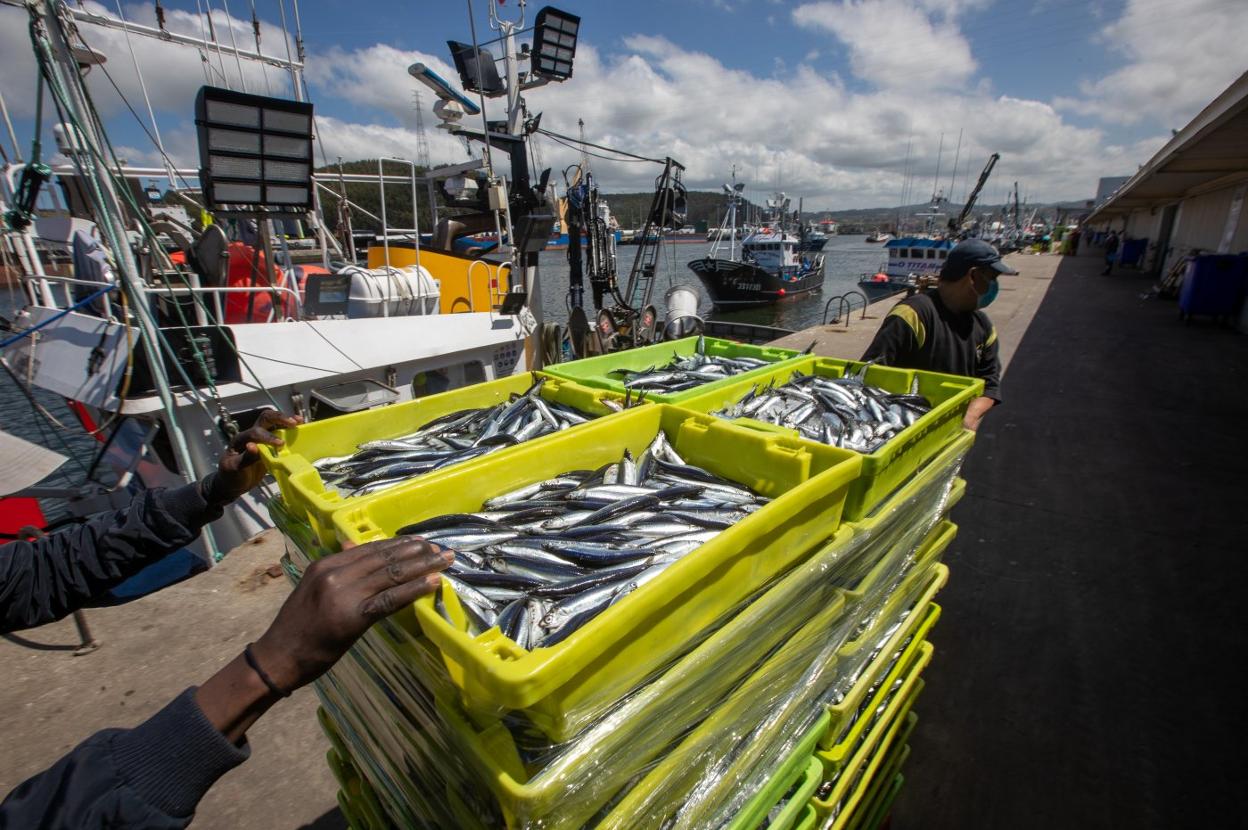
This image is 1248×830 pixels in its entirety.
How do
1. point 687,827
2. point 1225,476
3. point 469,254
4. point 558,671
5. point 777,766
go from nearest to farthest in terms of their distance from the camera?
1. point 558,671
2. point 687,827
3. point 777,766
4. point 1225,476
5. point 469,254

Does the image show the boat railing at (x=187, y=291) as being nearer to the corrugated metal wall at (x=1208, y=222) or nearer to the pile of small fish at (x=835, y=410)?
the pile of small fish at (x=835, y=410)

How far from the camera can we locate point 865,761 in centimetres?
247

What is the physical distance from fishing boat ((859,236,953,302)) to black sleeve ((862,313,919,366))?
31445mm

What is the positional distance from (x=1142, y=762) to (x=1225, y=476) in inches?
195

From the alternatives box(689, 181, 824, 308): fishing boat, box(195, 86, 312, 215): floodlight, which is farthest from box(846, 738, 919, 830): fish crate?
box(689, 181, 824, 308): fishing boat

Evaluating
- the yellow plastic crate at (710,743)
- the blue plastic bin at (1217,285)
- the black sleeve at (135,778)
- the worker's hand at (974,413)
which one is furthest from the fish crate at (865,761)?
the blue plastic bin at (1217,285)

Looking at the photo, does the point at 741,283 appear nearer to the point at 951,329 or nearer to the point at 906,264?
the point at 906,264

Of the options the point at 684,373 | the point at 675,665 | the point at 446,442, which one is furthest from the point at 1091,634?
the point at 446,442

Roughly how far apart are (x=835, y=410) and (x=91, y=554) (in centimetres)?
336

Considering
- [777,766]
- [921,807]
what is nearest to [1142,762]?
[921,807]

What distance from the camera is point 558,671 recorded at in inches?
39.5

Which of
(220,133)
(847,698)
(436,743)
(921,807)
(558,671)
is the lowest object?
(921,807)

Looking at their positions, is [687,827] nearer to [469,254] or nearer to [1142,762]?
[1142,762]

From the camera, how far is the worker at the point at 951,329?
3751mm
